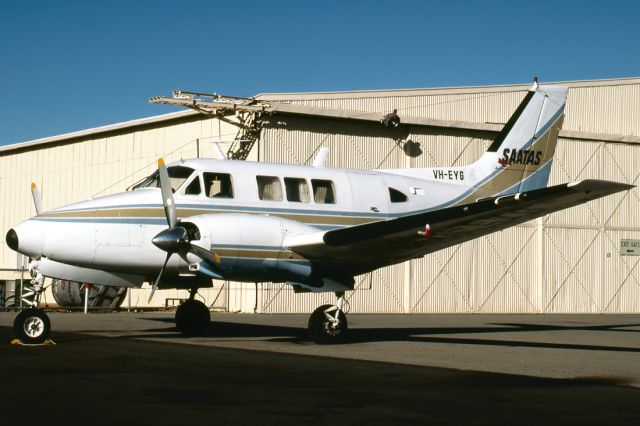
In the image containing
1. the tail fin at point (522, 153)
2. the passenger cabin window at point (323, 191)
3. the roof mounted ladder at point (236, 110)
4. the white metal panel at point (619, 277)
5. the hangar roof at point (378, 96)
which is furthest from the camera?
the white metal panel at point (619, 277)

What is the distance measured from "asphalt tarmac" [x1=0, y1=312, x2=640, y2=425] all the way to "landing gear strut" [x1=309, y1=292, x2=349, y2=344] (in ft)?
1.20

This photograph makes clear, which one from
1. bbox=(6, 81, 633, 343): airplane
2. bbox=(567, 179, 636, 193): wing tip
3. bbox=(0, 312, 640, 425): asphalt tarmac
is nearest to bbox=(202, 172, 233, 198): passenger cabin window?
bbox=(6, 81, 633, 343): airplane

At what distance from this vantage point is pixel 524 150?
2231cm

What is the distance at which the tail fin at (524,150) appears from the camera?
21.9 meters

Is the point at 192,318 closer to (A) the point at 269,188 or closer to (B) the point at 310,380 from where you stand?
(A) the point at 269,188

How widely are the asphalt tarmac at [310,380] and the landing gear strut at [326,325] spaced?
14.4 inches

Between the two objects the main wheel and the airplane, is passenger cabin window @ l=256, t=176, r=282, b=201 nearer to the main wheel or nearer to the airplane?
the airplane

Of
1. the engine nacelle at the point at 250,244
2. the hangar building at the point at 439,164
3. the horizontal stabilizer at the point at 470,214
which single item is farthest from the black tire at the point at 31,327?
the hangar building at the point at 439,164

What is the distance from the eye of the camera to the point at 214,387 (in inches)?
401

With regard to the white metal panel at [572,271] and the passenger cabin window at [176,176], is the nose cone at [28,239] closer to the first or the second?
the passenger cabin window at [176,176]

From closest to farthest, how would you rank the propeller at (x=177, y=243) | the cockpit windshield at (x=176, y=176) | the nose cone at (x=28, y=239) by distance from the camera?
1. the nose cone at (x=28, y=239)
2. the propeller at (x=177, y=243)
3. the cockpit windshield at (x=176, y=176)

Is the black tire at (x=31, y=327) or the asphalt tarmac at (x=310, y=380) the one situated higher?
the black tire at (x=31, y=327)

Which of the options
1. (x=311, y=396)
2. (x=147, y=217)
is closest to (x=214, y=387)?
(x=311, y=396)

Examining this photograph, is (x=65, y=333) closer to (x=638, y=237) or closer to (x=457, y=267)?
(x=457, y=267)
